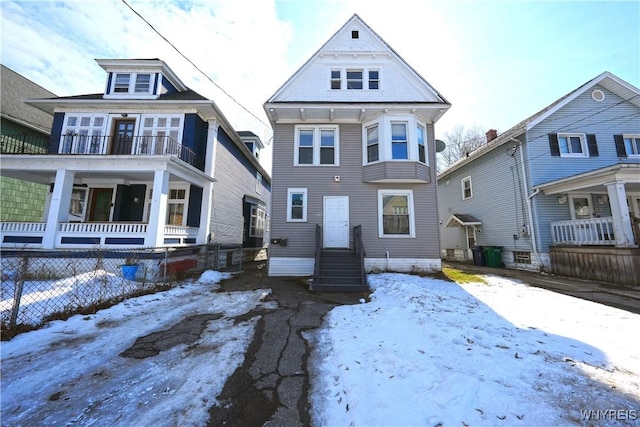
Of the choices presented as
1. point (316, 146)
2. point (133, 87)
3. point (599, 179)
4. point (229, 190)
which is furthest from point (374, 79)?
point (133, 87)

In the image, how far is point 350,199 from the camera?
10.5m

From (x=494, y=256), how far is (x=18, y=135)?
A: 85.2 feet

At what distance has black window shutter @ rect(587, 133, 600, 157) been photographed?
12703 millimetres

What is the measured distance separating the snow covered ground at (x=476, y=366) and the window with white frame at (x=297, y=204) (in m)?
5.31

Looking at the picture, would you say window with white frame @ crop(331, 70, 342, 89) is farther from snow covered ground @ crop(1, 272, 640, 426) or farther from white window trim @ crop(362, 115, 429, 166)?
snow covered ground @ crop(1, 272, 640, 426)

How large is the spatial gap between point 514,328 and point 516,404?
2.53 meters

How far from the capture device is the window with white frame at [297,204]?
10.4 m

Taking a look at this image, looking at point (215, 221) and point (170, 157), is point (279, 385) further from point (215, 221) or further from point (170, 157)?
point (215, 221)

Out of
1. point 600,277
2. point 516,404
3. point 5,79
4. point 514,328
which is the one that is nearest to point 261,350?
point 516,404

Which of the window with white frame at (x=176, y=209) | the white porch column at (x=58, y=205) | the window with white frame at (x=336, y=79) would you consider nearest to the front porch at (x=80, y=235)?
the white porch column at (x=58, y=205)

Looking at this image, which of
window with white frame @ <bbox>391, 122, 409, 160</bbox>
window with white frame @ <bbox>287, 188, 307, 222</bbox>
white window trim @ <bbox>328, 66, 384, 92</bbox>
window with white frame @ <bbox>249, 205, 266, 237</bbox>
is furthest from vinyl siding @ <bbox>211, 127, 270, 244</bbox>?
window with white frame @ <bbox>391, 122, 409, 160</bbox>

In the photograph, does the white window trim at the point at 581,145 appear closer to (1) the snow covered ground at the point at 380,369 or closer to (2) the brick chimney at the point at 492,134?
(2) the brick chimney at the point at 492,134

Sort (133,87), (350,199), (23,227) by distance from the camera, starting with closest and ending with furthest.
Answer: (23,227) → (350,199) → (133,87)

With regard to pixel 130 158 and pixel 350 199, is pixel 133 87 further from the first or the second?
pixel 350 199
